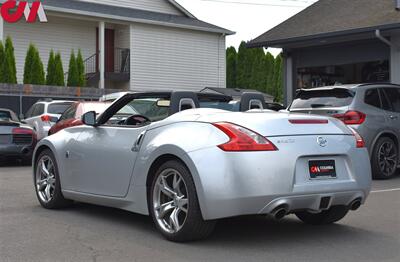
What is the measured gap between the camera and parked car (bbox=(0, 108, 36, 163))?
13398 millimetres

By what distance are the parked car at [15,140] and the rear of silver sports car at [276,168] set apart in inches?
361

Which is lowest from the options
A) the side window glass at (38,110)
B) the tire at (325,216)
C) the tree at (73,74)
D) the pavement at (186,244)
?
the pavement at (186,244)

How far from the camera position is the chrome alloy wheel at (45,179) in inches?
284

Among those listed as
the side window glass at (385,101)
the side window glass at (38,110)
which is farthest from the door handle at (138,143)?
the side window glass at (38,110)

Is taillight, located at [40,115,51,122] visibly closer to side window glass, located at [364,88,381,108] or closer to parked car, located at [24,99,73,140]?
parked car, located at [24,99,73,140]

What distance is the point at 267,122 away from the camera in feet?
17.4

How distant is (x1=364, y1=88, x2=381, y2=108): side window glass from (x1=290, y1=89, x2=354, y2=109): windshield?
1.23 ft

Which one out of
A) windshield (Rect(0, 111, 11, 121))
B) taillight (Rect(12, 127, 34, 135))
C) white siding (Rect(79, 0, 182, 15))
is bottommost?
taillight (Rect(12, 127, 34, 135))

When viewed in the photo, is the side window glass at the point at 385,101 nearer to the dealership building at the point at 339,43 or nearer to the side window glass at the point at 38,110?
the dealership building at the point at 339,43

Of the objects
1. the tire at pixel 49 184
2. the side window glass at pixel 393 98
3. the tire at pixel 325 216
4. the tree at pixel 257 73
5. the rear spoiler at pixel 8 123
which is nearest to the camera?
the tire at pixel 325 216

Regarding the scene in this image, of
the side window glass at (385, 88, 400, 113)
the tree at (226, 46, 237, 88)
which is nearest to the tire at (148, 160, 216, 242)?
the side window glass at (385, 88, 400, 113)

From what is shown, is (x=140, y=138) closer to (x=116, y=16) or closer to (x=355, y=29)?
(x=355, y=29)

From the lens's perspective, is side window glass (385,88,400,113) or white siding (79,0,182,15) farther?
white siding (79,0,182,15)

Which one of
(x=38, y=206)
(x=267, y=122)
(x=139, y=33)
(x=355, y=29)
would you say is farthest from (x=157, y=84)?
(x=267, y=122)
